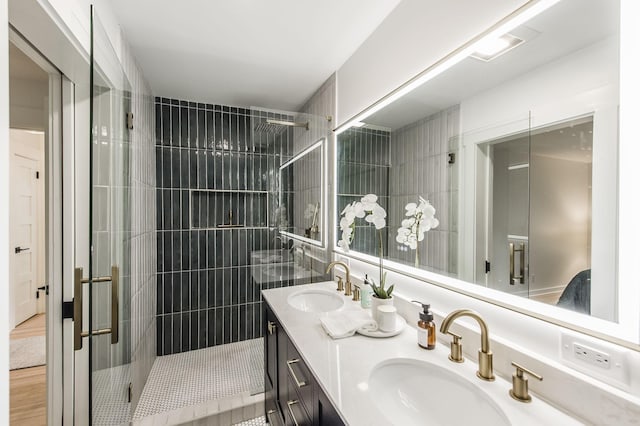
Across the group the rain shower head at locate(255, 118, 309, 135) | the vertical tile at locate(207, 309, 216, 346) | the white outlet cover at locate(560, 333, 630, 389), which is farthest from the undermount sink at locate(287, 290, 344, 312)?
the vertical tile at locate(207, 309, 216, 346)

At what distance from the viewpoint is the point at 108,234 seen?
1.17 metres

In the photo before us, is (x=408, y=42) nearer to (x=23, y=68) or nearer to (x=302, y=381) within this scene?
(x=302, y=381)

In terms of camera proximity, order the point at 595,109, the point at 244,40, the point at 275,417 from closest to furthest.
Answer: the point at 595,109 < the point at 275,417 < the point at 244,40

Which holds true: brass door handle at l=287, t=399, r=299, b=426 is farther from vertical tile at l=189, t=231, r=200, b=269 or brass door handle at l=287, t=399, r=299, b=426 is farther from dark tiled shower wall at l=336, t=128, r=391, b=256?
vertical tile at l=189, t=231, r=200, b=269

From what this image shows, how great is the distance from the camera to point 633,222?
2.12 feet

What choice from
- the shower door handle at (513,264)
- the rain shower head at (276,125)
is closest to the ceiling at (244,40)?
the rain shower head at (276,125)

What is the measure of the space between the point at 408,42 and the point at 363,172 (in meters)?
0.77

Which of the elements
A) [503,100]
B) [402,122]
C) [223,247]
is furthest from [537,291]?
[223,247]

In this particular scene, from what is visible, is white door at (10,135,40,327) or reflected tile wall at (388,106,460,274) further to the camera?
white door at (10,135,40,327)

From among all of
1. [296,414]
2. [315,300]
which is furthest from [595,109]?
[315,300]

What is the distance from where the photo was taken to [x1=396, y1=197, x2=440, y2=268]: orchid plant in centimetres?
128

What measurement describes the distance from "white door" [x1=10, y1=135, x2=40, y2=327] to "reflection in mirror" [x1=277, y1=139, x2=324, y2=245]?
3.25m

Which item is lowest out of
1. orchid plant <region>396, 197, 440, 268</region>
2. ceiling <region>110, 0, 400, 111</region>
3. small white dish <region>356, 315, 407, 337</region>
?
small white dish <region>356, 315, 407, 337</region>

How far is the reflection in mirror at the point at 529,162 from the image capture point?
0.71 m
